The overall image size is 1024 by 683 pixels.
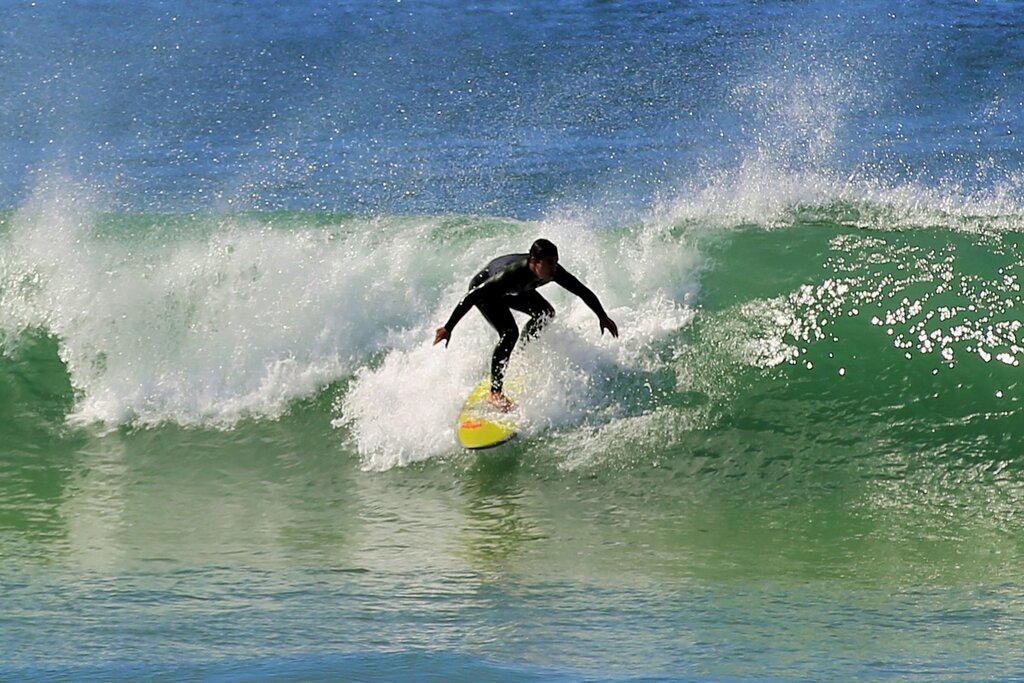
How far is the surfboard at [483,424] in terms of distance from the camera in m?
8.51

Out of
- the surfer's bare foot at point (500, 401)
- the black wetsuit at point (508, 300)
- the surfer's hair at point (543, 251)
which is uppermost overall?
the surfer's hair at point (543, 251)

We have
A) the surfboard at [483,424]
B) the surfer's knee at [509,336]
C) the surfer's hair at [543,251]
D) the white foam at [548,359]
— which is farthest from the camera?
the white foam at [548,359]

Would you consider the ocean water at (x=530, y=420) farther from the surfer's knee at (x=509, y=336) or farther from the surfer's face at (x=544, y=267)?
the surfer's face at (x=544, y=267)

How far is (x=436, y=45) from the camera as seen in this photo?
22.7 metres

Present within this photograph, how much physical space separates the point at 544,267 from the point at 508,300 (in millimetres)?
786

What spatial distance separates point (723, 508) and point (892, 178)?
8487 mm

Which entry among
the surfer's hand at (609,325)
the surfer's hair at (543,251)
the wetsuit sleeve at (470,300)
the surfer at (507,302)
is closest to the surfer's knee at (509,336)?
the surfer at (507,302)

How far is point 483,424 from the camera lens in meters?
8.62

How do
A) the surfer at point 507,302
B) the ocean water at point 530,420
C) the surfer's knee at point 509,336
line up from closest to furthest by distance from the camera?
the ocean water at point 530,420 → the surfer at point 507,302 → the surfer's knee at point 509,336

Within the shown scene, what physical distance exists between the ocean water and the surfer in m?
0.26

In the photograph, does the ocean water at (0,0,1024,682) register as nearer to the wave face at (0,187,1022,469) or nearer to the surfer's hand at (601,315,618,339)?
the wave face at (0,187,1022,469)

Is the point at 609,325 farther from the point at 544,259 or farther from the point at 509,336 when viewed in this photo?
the point at 544,259

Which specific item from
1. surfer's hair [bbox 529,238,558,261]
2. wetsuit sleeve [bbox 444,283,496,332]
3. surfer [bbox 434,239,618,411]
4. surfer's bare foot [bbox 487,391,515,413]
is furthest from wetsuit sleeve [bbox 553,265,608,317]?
surfer's bare foot [bbox 487,391,515,413]

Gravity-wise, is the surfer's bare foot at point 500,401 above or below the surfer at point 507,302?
below
